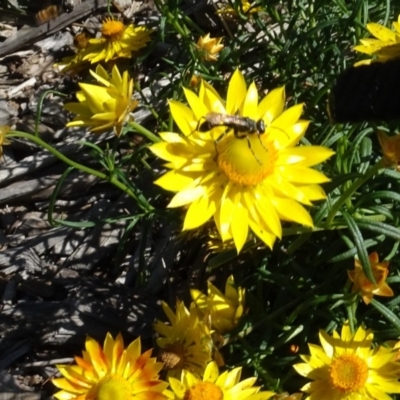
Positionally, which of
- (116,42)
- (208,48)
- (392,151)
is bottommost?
(392,151)

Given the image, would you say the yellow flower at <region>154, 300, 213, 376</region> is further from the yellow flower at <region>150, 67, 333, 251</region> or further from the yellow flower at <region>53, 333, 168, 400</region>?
the yellow flower at <region>150, 67, 333, 251</region>

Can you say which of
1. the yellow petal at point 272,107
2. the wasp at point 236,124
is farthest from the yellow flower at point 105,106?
the yellow petal at point 272,107

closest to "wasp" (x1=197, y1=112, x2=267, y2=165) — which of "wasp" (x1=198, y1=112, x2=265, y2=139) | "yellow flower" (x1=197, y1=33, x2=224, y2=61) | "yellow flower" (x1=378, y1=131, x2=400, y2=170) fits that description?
"wasp" (x1=198, y1=112, x2=265, y2=139)

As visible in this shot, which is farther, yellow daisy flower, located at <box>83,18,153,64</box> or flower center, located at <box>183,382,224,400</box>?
yellow daisy flower, located at <box>83,18,153,64</box>

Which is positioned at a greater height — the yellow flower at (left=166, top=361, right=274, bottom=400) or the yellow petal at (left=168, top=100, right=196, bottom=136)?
the yellow petal at (left=168, top=100, right=196, bottom=136)

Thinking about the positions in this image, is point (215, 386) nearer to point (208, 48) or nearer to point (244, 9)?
point (208, 48)

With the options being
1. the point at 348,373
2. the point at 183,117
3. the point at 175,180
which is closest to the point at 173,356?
the point at 348,373
